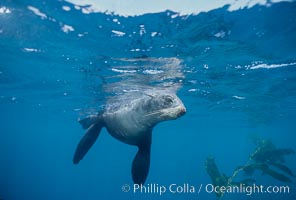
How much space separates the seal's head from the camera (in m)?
5.32

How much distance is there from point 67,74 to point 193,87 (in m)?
7.88

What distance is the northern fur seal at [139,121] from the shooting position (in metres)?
5.79

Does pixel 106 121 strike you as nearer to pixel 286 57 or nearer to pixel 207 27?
pixel 207 27

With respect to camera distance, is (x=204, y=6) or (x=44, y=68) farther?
(x=44, y=68)

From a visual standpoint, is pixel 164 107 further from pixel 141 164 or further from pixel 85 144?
pixel 85 144

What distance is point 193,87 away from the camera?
55.0 feet

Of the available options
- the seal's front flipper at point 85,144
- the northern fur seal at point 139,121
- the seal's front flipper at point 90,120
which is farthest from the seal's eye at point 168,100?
A: the seal's front flipper at point 90,120

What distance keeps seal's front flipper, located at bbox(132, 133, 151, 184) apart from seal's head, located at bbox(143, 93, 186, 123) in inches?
57.0

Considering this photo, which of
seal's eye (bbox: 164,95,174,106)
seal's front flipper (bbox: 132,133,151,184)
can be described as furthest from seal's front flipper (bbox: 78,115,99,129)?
seal's eye (bbox: 164,95,174,106)

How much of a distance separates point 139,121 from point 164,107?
1485mm

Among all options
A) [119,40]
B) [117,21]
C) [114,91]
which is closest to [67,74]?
[114,91]

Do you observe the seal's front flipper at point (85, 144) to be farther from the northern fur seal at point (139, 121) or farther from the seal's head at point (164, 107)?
the seal's head at point (164, 107)

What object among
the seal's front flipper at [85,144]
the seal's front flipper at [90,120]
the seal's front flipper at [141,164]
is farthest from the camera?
the seal's front flipper at [90,120]

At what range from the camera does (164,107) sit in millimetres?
5832
